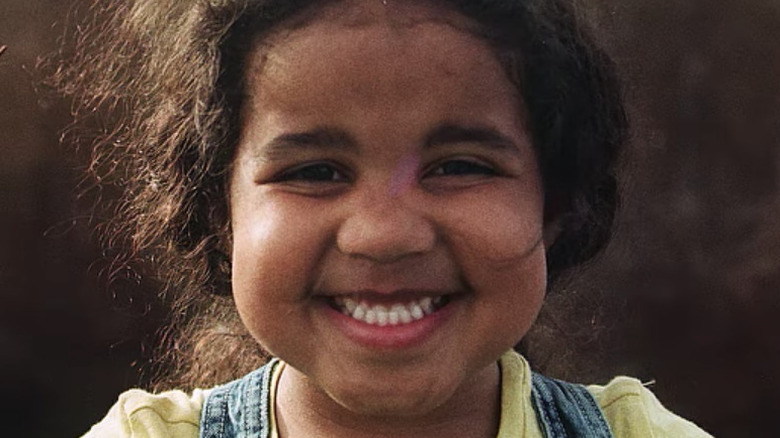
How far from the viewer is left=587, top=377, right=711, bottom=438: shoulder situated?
2074 mm

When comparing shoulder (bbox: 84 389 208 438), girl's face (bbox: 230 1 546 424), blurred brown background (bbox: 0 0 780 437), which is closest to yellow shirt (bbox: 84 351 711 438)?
shoulder (bbox: 84 389 208 438)

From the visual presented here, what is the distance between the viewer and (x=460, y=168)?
1805 mm

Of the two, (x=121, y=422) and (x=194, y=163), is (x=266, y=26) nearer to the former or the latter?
(x=194, y=163)

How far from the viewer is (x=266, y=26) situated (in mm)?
1841

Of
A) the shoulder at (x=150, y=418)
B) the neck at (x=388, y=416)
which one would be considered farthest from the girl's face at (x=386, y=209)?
the shoulder at (x=150, y=418)

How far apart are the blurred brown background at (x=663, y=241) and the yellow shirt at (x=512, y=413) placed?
1.03 m

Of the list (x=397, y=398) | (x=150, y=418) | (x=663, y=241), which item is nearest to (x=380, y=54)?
(x=397, y=398)

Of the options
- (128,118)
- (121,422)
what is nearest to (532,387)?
(121,422)

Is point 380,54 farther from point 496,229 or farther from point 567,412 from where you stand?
point 567,412

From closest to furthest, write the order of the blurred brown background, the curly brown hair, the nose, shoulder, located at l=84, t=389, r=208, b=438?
the nose, the curly brown hair, shoulder, located at l=84, t=389, r=208, b=438, the blurred brown background

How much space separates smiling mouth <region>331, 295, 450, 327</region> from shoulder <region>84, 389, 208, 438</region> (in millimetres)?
390

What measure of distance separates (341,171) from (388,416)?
391 millimetres

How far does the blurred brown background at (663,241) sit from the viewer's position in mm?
3188

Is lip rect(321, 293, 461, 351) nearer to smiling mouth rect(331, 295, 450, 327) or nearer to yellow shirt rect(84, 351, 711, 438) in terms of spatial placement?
smiling mouth rect(331, 295, 450, 327)
